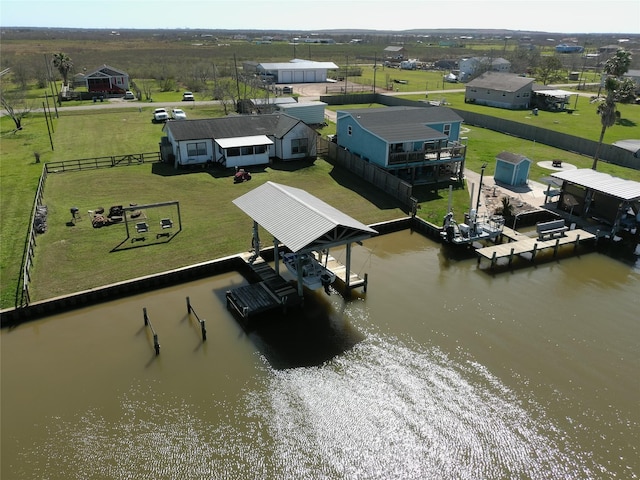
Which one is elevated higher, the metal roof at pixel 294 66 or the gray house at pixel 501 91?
the metal roof at pixel 294 66

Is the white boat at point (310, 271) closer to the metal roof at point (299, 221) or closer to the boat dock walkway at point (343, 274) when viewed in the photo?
the boat dock walkway at point (343, 274)

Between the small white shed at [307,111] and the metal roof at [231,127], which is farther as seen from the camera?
the small white shed at [307,111]

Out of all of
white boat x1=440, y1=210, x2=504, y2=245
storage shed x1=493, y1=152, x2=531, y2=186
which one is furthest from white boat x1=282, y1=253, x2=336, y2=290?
storage shed x1=493, y1=152, x2=531, y2=186

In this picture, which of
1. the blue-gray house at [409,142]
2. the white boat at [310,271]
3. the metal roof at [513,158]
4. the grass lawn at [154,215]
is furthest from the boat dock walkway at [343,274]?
the metal roof at [513,158]

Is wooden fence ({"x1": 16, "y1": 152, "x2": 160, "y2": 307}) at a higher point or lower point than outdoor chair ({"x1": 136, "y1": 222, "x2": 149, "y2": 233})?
higher

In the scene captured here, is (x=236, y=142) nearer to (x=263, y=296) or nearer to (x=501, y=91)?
(x=263, y=296)

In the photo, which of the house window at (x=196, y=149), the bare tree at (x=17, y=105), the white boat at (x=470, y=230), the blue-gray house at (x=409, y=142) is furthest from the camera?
the bare tree at (x=17, y=105)

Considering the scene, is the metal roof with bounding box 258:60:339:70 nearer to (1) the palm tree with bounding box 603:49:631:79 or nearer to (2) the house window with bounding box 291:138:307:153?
(2) the house window with bounding box 291:138:307:153
